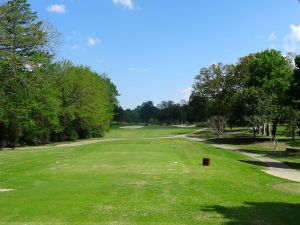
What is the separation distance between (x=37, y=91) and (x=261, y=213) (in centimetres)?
2293

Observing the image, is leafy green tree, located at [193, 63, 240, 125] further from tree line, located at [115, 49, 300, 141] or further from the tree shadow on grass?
the tree shadow on grass

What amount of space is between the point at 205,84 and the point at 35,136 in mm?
43486

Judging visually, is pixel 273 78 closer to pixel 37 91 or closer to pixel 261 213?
pixel 37 91

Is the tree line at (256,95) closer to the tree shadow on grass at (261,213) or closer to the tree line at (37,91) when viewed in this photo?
the tree line at (37,91)

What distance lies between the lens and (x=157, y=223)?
469 inches

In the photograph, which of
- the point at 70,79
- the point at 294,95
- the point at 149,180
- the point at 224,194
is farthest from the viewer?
the point at 70,79

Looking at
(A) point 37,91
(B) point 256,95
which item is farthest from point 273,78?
(A) point 37,91

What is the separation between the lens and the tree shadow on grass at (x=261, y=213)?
12355 mm

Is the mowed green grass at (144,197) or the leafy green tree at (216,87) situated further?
the leafy green tree at (216,87)

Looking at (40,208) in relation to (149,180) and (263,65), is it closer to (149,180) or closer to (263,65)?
(149,180)

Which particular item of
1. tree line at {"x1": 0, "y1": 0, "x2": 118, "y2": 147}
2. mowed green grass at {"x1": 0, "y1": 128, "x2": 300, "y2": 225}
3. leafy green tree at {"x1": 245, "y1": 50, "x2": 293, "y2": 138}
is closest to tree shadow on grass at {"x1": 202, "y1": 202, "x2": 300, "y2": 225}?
mowed green grass at {"x1": 0, "y1": 128, "x2": 300, "y2": 225}

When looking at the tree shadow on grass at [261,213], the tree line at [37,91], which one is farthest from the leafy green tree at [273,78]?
the tree shadow on grass at [261,213]

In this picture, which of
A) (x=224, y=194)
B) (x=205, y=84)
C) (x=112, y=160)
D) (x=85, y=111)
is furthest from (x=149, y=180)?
(x=205, y=84)

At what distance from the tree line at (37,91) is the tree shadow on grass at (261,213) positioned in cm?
1909
